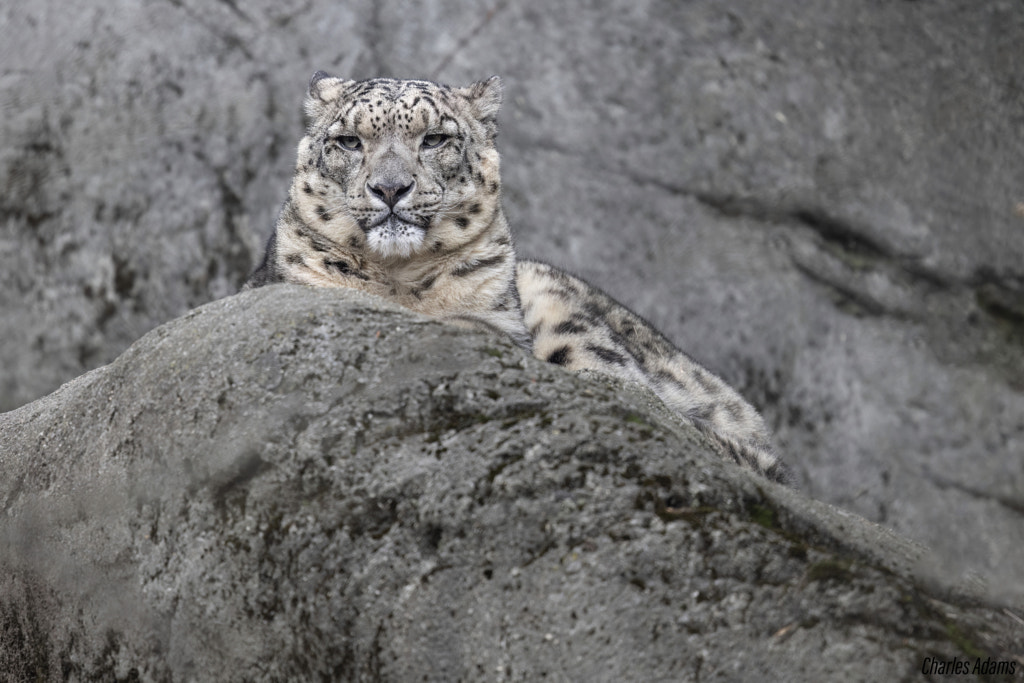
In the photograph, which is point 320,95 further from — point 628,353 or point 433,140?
point 628,353

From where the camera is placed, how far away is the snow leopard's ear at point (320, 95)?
3.50 m

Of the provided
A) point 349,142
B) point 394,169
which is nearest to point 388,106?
point 349,142

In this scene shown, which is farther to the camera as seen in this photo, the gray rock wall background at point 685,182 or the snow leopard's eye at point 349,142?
the gray rock wall background at point 685,182

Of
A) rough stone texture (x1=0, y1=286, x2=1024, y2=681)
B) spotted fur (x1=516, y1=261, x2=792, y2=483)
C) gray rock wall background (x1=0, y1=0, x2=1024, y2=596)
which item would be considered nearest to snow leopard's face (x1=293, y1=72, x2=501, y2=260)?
spotted fur (x1=516, y1=261, x2=792, y2=483)

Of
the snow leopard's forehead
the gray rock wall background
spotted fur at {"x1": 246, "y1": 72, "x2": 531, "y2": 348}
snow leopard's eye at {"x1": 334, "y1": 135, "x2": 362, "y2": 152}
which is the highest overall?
the snow leopard's forehead

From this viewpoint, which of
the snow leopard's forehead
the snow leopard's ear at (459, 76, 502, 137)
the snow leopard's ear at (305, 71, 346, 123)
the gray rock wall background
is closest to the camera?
the snow leopard's forehead

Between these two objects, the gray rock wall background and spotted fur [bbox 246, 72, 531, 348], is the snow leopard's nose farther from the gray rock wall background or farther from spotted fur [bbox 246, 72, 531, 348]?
the gray rock wall background

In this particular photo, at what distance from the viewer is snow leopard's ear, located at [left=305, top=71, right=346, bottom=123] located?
11.5 feet

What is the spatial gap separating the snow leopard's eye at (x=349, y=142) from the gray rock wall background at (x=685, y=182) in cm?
207

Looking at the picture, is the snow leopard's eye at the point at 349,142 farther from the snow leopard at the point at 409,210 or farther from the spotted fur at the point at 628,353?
the spotted fur at the point at 628,353

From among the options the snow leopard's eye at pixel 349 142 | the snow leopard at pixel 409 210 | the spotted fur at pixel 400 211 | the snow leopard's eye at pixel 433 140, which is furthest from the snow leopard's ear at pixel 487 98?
the snow leopard's eye at pixel 349 142

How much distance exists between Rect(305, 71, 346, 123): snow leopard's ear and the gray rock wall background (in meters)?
1.82

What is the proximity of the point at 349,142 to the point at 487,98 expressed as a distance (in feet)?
1.90

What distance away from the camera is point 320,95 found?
353 centimetres
